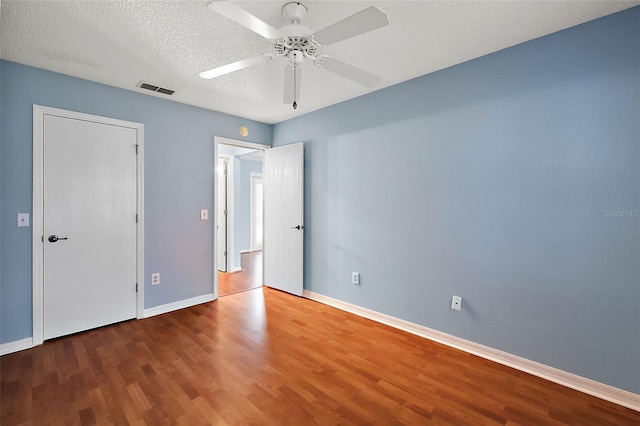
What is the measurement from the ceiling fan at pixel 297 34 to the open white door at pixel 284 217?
185cm

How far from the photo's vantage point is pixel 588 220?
2002 mm

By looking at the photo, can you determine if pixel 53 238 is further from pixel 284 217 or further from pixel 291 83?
pixel 291 83

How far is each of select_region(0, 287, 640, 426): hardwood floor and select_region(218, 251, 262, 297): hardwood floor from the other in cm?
132

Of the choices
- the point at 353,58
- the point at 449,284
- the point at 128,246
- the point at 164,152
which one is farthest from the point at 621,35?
the point at 128,246

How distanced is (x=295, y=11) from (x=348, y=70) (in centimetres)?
49

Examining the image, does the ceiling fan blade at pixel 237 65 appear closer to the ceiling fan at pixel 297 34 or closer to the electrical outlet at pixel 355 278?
the ceiling fan at pixel 297 34

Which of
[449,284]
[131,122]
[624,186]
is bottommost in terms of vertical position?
[449,284]

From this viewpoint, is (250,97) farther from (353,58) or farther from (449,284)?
(449,284)

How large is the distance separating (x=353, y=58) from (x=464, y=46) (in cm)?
88

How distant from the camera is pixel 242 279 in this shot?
16.1 feet

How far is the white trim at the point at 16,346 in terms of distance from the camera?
2.44 m

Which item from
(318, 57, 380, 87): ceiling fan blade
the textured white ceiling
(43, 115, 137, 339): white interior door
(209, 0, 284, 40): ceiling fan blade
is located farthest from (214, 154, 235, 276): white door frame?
(209, 0, 284, 40): ceiling fan blade

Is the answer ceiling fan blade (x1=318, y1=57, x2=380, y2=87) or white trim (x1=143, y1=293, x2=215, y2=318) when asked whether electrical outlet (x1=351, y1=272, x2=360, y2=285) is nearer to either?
white trim (x1=143, y1=293, x2=215, y2=318)

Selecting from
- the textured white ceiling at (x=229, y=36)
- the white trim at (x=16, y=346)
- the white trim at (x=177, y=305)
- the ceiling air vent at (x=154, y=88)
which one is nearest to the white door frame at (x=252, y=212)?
the white trim at (x=177, y=305)
